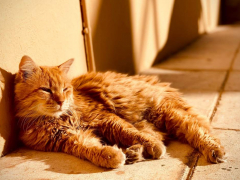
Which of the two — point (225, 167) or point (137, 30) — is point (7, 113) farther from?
point (137, 30)

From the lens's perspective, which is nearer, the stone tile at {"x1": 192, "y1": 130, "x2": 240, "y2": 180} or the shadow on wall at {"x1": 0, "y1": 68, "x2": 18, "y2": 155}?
the stone tile at {"x1": 192, "y1": 130, "x2": 240, "y2": 180}

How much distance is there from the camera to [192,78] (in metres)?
4.76

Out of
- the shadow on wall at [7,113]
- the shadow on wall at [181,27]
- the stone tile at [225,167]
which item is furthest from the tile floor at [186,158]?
the shadow on wall at [181,27]

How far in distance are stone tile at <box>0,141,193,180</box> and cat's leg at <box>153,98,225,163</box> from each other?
14cm

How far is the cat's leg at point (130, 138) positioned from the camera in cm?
256

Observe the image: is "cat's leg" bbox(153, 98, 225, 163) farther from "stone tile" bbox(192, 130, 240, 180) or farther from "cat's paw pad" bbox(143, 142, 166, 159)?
"cat's paw pad" bbox(143, 142, 166, 159)

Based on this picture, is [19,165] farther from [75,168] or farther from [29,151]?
[75,168]

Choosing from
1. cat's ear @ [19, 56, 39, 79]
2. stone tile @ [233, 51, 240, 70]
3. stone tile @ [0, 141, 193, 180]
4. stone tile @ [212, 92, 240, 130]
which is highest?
cat's ear @ [19, 56, 39, 79]

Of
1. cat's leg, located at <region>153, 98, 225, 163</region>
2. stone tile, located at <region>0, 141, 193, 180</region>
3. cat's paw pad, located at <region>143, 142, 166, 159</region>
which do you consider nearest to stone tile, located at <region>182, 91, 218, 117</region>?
cat's leg, located at <region>153, 98, 225, 163</region>

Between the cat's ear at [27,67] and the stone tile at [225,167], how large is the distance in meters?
1.58

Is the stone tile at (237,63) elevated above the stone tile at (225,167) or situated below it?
above

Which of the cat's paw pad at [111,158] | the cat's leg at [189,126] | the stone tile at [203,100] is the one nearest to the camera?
the cat's paw pad at [111,158]

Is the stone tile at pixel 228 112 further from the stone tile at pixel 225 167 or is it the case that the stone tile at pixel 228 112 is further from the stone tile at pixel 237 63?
the stone tile at pixel 237 63

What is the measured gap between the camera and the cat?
2.57 m
